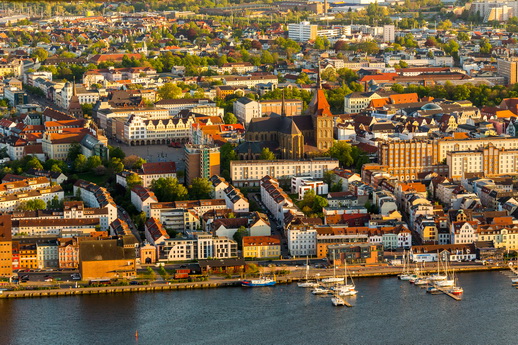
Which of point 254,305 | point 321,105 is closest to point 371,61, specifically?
point 321,105

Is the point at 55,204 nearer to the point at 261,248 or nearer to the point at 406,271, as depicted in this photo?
the point at 261,248

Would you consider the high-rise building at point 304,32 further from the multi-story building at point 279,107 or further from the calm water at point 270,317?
the calm water at point 270,317

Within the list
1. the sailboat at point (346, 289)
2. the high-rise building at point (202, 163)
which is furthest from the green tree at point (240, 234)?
the high-rise building at point (202, 163)

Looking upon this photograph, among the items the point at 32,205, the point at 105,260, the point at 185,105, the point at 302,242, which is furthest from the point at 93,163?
the point at 185,105

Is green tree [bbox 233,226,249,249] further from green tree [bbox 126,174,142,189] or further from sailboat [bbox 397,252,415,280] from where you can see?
green tree [bbox 126,174,142,189]

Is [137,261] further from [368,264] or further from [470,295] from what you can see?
[470,295]
